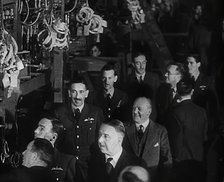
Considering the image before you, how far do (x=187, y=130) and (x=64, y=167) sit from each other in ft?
1.76

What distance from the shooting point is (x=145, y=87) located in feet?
6.91

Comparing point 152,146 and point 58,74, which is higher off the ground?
point 58,74

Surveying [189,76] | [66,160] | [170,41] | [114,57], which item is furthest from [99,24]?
[66,160]

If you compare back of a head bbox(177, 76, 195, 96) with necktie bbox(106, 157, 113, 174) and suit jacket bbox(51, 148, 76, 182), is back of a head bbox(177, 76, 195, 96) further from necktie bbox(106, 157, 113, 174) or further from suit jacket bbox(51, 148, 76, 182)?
suit jacket bbox(51, 148, 76, 182)

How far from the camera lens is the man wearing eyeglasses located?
6.91ft

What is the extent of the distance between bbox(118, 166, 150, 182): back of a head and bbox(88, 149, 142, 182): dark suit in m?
0.02

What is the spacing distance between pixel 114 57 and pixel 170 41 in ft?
0.80

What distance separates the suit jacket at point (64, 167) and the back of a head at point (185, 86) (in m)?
0.53

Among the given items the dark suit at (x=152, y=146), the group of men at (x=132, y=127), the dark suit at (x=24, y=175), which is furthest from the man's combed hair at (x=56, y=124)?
the dark suit at (x=152, y=146)

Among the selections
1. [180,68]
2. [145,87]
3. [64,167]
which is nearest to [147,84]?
[145,87]

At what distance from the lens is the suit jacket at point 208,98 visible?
2.12m

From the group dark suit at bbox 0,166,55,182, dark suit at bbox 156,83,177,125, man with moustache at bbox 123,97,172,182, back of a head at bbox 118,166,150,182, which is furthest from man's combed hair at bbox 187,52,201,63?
dark suit at bbox 0,166,55,182

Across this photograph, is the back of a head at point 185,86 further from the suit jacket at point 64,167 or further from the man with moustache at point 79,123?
the suit jacket at point 64,167

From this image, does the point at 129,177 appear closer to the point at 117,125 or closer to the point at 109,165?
the point at 109,165
